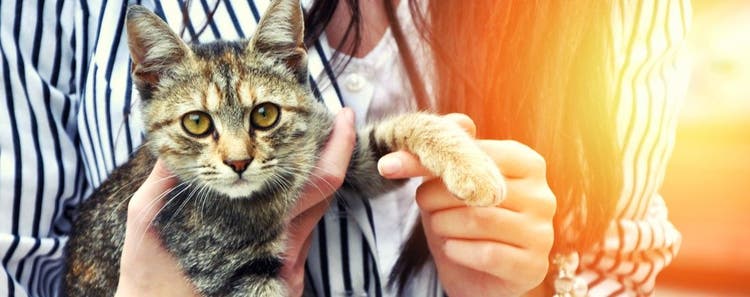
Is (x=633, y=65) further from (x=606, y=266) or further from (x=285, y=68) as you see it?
(x=285, y=68)

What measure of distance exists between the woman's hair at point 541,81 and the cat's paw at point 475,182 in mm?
164

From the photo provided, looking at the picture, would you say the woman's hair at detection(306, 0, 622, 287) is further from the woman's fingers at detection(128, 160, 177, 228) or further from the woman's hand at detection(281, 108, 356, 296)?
the woman's fingers at detection(128, 160, 177, 228)

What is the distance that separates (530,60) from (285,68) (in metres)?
0.28

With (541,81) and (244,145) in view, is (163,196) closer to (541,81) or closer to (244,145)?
(244,145)

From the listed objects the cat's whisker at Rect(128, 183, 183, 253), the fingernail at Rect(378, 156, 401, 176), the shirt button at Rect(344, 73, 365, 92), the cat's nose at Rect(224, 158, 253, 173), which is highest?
the shirt button at Rect(344, 73, 365, 92)

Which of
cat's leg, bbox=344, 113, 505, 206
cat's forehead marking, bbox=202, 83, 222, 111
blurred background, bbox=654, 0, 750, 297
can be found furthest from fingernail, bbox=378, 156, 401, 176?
blurred background, bbox=654, 0, 750, 297

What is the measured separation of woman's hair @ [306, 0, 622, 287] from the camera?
0.61 meters

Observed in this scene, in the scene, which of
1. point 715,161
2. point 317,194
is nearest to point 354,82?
point 317,194

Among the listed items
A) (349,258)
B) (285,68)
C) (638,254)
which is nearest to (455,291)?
(349,258)

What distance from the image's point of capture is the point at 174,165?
1.70 feet

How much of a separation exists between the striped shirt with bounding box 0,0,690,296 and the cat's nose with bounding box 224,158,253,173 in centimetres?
19

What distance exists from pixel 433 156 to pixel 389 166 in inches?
2.0

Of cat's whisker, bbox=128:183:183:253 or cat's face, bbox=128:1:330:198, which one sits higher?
cat's face, bbox=128:1:330:198

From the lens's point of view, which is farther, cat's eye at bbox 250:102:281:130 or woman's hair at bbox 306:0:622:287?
woman's hair at bbox 306:0:622:287
